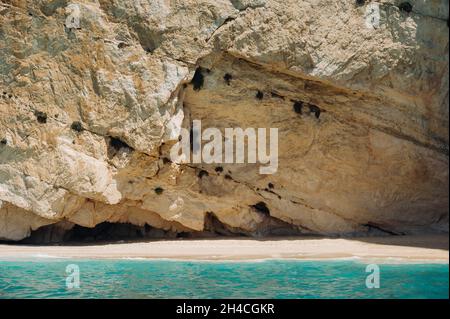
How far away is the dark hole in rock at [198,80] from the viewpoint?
2545 centimetres

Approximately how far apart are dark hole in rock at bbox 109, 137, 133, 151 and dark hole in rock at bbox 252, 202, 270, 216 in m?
7.38

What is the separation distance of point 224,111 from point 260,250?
23.9 ft

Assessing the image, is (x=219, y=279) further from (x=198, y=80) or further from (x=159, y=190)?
(x=198, y=80)

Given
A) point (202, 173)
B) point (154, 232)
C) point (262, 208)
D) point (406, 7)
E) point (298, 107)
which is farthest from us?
point (154, 232)

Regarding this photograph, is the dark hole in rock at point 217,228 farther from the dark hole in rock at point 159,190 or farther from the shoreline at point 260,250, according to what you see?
the dark hole in rock at point 159,190

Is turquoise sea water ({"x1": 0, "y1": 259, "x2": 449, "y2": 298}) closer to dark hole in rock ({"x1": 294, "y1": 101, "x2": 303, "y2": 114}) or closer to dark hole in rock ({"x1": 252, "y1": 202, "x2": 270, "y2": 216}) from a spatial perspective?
dark hole in rock ({"x1": 252, "y1": 202, "x2": 270, "y2": 216})

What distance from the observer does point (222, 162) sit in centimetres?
2667

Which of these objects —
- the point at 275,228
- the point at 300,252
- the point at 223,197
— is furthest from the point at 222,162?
the point at 300,252

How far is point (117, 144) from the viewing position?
24.7 m

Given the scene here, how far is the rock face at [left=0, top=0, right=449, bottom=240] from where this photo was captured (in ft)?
A: 78.9

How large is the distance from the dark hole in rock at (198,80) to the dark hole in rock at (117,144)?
436 cm

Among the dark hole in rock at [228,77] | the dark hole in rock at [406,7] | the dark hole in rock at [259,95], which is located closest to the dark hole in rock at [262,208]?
the dark hole in rock at [259,95]

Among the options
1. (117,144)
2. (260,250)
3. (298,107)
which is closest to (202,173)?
(117,144)

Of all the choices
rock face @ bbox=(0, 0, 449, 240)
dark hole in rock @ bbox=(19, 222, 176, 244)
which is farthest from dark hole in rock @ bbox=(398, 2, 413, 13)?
dark hole in rock @ bbox=(19, 222, 176, 244)
